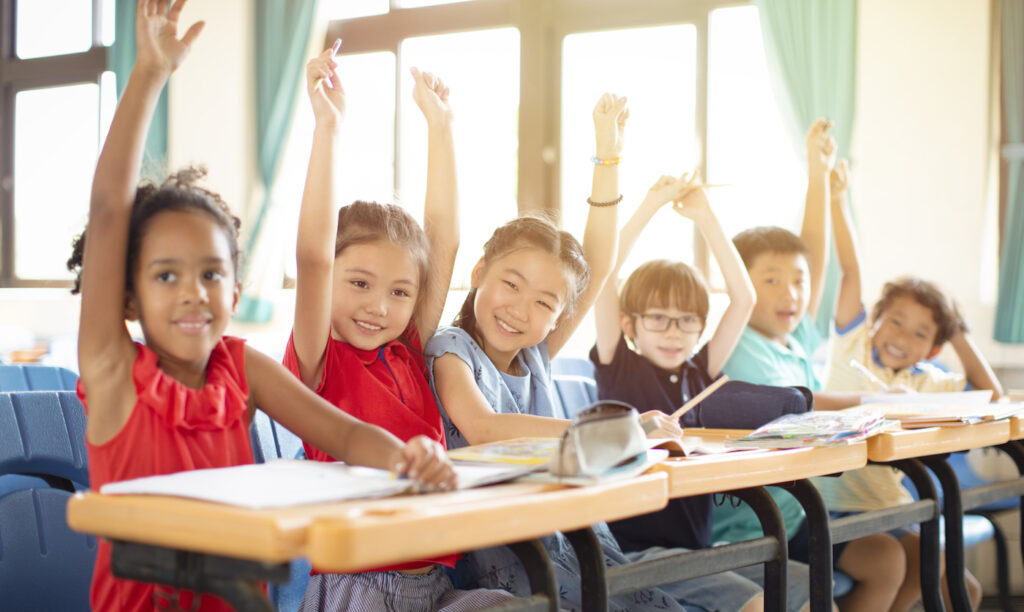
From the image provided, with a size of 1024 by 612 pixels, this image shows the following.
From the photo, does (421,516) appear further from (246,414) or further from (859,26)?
(859,26)

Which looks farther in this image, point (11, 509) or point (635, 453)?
point (11, 509)

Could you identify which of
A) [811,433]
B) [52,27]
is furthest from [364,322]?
[52,27]

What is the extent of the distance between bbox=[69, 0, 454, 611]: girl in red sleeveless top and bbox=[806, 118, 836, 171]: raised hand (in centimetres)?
192

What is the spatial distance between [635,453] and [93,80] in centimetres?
598

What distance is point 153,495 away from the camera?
0.85m

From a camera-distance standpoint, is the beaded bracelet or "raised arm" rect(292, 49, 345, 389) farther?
the beaded bracelet

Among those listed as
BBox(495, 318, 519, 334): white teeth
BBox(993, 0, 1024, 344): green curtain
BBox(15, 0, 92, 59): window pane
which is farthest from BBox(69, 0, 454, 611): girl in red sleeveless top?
BBox(15, 0, 92, 59): window pane

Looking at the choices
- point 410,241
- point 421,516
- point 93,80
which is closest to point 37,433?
point 410,241

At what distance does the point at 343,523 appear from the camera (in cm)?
75

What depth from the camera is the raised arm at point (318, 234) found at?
1.38 metres

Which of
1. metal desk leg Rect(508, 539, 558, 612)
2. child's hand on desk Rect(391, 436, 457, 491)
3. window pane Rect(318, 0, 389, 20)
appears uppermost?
window pane Rect(318, 0, 389, 20)


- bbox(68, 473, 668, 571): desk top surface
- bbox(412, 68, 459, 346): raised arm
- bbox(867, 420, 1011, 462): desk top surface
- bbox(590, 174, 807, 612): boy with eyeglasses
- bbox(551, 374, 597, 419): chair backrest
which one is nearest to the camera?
bbox(68, 473, 668, 571): desk top surface

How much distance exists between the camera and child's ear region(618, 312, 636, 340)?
85.4 inches

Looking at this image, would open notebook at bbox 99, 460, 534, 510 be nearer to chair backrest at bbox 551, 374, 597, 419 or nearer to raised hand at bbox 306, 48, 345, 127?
raised hand at bbox 306, 48, 345, 127
